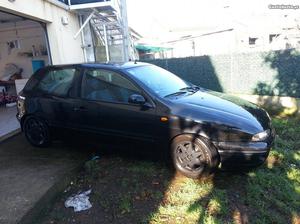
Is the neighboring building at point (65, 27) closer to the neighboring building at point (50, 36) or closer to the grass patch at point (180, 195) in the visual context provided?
the neighboring building at point (50, 36)

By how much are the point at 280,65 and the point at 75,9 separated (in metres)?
6.03

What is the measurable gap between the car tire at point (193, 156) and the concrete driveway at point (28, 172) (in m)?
1.54

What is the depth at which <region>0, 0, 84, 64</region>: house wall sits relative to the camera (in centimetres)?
625

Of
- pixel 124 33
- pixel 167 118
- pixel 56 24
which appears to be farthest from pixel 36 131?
pixel 124 33

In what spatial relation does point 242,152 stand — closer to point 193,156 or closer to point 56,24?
point 193,156

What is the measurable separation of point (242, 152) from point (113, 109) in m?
1.91

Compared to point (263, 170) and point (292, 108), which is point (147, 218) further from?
point (292, 108)

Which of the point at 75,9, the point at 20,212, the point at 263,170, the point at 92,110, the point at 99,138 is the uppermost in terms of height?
the point at 75,9

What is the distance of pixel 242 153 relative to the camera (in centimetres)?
380

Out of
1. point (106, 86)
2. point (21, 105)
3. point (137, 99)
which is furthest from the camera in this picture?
point (21, 105)

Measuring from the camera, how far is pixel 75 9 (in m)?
8.98

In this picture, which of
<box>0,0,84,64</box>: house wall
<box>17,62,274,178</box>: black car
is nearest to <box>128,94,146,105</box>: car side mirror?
<box>17,62,274,178</box>: black car

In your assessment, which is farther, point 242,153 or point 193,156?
point 193,156

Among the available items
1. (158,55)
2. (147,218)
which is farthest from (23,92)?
(158,55)
